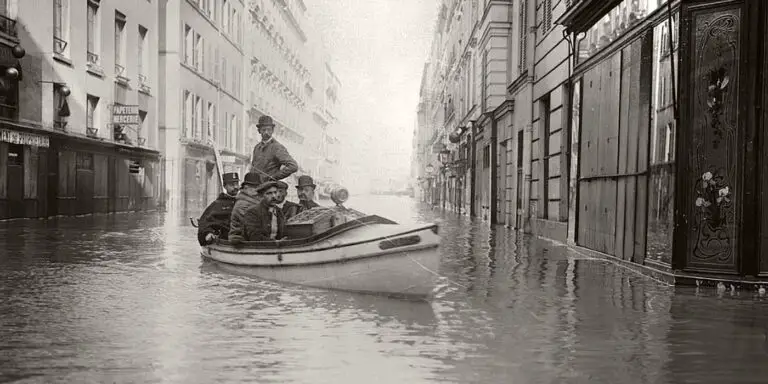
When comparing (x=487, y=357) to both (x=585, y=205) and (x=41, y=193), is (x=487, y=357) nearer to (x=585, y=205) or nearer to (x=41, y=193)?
(x=585, y=205)

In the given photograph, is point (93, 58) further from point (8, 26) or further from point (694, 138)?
point (694, 138)

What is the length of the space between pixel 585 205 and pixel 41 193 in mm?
18924

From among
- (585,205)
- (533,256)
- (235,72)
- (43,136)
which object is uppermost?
(235,72)

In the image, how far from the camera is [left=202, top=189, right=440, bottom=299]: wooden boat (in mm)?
8398

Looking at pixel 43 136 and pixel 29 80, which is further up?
pixel 29 80

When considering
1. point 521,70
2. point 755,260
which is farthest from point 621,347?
point 521,70

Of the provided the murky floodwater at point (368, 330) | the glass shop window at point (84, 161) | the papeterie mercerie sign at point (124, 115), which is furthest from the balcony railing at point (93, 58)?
the murky floodwater at point (368, 330)

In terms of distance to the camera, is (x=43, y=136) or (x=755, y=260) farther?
(x=43, y=136)

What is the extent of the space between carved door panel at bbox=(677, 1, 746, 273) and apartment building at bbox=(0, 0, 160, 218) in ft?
66.1

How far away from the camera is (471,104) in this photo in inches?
1460

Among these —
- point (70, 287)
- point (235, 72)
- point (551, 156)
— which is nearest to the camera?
point (70, 287)

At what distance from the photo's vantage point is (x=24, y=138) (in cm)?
2472

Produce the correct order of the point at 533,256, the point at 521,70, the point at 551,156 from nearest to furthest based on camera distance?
the point at 533,256
the point at 551,156
the point at 521,70

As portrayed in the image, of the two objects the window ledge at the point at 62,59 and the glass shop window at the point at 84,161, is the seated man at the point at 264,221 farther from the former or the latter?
the glass shop window at the point at 84,161
